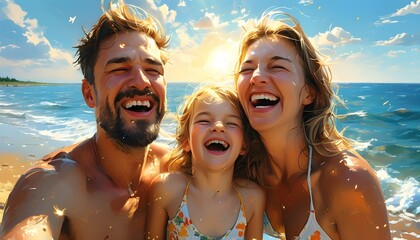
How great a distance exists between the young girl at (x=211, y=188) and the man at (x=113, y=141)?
0.24 metres

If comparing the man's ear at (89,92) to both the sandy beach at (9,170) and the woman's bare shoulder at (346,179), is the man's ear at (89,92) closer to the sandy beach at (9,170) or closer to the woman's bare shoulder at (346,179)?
the woman's bare shoulder at (346,179)

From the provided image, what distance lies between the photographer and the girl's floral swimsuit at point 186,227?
3766 mm

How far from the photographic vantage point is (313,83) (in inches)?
155

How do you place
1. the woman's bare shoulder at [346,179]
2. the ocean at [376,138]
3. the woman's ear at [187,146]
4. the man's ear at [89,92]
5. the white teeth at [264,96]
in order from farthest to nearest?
the ocean at [376,138]
the woman's ear at [187,146]
the man's ear at [89,92]
the white teeth at [264,96]
the woman's bare shoulder at [346,179]

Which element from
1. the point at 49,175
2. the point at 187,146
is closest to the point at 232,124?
the point at 187,146

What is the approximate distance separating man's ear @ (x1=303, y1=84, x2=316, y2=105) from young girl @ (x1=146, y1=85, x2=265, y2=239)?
600mm

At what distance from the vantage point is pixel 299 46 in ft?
12.7

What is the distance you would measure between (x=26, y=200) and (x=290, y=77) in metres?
2.36

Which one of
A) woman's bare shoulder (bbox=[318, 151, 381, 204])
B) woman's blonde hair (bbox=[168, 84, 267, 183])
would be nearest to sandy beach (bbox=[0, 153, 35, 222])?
woman's blonde hair (bbox=[168, 84, 267, 183])

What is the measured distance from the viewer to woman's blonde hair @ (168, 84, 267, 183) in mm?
4051

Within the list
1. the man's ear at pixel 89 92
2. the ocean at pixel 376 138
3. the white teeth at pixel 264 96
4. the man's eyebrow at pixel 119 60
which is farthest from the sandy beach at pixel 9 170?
the white teeth at pixel 264 96

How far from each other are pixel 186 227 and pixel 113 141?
1033mm

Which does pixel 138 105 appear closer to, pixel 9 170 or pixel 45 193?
pixel 45 193

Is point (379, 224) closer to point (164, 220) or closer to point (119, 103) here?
point (164, 220)
